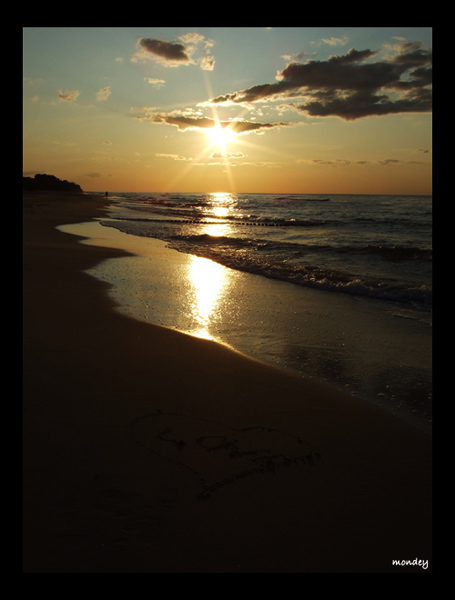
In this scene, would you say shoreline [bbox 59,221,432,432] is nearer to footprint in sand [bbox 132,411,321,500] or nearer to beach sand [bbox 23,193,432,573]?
beach sand [bbox 23,193,432,573]

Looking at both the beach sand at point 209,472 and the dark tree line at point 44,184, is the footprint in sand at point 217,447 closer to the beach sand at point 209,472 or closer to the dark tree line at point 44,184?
the beach sand at point 209,472

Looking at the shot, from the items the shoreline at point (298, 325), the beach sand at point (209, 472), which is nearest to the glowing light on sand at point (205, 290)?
the shoreline at point (298, 325)

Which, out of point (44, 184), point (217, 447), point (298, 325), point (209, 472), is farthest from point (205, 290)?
point (44, 184)

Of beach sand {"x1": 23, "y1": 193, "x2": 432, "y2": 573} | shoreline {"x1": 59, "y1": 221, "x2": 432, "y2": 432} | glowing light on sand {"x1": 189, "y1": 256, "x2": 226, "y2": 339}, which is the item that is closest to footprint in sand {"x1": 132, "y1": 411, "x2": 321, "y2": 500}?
beach sand {"x1": 23, "y1": 193, "x2": 432, "y2": 573}

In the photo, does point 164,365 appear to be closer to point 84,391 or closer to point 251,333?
point 84,391

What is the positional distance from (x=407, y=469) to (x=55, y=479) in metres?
2.77

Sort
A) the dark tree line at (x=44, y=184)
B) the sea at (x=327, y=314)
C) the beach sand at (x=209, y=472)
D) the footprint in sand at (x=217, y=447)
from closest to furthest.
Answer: the beach sand at (x=209, y=472) < the footprint in sand at (x=217, y=447) < the sea at (x=327, y=314) < the dark tree line at (x=44, y=184)

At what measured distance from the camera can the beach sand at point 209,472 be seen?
Result: 2578mm

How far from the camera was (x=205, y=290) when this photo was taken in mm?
10094

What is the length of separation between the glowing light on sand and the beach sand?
205cm

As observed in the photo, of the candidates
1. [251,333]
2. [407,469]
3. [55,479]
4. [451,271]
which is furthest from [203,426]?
[251,333]

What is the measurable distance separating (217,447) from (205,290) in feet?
21.9

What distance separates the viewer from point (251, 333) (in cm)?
698

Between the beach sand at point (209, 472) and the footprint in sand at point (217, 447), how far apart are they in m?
0.01
